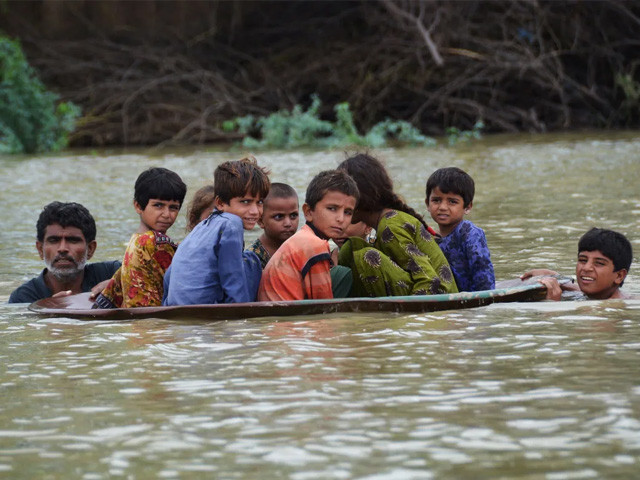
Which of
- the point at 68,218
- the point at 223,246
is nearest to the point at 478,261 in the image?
the point at 223,246

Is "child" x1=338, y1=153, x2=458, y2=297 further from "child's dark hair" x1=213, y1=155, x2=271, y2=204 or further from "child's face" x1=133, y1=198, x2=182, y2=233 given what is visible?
"child's face" x1=133, y1=198, x2=182, y2=233

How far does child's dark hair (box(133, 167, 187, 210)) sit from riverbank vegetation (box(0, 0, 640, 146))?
496 inches

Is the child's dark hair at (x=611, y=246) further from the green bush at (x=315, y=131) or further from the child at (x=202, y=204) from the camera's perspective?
the green bush at (x=315, y=131)

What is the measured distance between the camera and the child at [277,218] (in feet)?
19.1

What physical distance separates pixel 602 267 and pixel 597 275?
0.05 meters

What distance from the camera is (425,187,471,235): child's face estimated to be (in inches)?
242

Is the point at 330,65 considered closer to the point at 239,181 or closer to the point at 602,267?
the point at 602,267

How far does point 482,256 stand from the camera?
6.09 metres

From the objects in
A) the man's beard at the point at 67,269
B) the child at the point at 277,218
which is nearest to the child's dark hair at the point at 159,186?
the child at the point at 277,218

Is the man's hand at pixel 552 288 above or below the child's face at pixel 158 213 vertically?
below

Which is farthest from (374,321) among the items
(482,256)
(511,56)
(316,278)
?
(511,56)

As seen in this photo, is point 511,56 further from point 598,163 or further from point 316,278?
point 316,278

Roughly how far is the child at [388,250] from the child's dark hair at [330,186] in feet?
0.95

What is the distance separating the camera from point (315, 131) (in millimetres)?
18938
